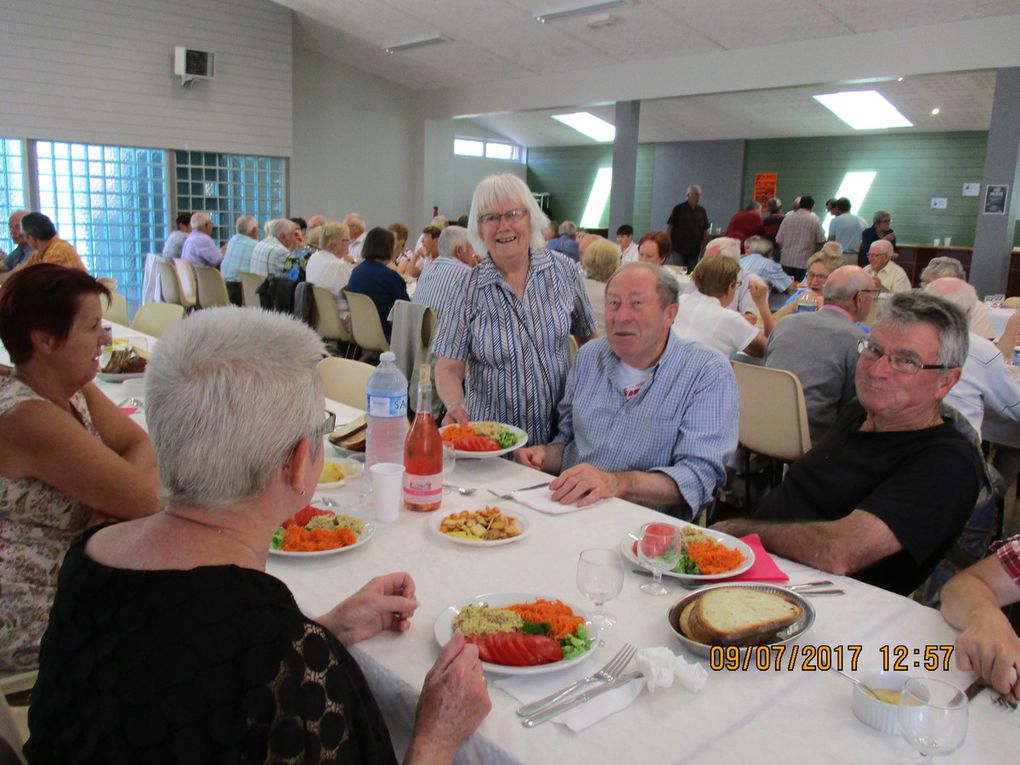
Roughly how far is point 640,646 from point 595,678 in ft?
0.48

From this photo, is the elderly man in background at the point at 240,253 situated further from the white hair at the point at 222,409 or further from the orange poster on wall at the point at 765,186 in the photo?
the orange poster on wall at the point at 765,186

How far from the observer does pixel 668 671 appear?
1.17 meters

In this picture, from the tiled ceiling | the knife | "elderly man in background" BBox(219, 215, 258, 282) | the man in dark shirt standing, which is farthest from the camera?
the man in dark shirt standing

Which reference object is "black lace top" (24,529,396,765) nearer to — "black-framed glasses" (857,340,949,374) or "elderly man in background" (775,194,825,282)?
"black-framed glasses" (857,340,949,374)

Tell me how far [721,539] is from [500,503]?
56cm

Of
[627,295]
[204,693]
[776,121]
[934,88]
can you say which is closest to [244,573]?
[204,693]

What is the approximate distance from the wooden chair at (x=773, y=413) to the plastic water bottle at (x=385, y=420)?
1.61 metres

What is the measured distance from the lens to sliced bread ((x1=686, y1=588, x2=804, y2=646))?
125cm

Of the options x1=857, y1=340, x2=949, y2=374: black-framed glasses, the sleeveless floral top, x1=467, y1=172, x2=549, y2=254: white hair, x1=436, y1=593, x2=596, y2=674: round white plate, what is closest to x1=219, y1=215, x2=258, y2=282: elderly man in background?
x1=467, y1=172, x2=549, y2=254: white hair

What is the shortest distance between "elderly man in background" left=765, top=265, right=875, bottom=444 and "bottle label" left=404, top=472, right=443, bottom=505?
2.21 metres

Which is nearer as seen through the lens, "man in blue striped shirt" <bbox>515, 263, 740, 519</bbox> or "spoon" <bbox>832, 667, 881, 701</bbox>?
"spoon" <bbox>832, 667, 881, 701</bbox>

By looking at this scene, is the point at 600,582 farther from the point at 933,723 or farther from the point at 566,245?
the point at 566,245

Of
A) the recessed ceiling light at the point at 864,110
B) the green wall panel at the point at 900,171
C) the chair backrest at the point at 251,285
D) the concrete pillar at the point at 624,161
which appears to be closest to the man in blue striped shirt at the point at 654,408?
the chair backrest at the point at 251,285

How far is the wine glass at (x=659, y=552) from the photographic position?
1493 millimetres
